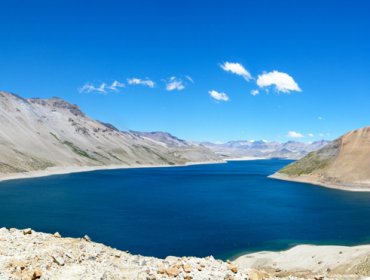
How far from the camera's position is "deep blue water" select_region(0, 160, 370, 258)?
7138cm

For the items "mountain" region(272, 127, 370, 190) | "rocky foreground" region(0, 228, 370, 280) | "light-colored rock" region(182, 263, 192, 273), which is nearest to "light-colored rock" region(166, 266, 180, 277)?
"rocky foreground" region(0, 228, 370, 280)

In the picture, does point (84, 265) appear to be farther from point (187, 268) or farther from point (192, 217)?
point (192, 217)

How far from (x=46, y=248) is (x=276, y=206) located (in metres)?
99.4

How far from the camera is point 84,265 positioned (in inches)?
1062

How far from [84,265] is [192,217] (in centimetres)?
7196

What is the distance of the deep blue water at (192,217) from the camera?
234 feet

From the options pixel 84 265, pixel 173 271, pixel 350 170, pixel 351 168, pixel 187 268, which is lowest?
pixel 84 265

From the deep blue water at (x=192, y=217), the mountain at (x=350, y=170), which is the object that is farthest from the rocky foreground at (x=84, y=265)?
the mountain at (x=350, y=170)

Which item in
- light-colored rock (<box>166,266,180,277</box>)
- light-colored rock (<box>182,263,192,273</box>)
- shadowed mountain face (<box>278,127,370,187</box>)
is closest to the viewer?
light-colored rock (<box>166,266,180,277</box>)

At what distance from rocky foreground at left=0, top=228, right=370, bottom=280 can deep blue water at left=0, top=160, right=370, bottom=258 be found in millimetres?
33895

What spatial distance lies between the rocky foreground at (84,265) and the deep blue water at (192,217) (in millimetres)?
33895

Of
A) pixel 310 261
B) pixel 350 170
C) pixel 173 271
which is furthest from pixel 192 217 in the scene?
pixel 350 170

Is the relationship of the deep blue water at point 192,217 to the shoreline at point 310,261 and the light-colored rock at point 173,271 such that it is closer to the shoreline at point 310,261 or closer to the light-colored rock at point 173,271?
the shoreline at point 310,261

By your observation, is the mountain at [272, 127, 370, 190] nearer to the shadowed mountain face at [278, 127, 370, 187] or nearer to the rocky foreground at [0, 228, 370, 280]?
the shadowed mountain face at [278, 127, 370, 187]
